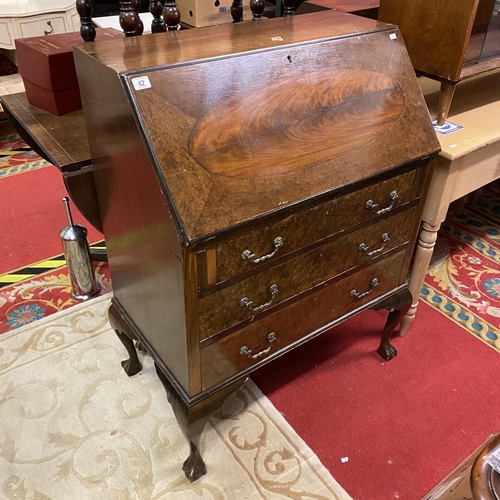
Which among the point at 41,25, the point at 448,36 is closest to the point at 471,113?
the point at 448,36

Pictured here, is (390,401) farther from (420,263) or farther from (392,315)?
(420,263)

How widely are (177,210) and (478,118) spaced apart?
3.89 feet

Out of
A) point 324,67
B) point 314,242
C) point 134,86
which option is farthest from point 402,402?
point 134,86

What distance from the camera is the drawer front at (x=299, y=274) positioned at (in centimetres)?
110

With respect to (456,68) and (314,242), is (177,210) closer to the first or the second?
(314,242)

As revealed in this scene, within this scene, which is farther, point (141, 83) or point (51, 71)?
point (51, 71)

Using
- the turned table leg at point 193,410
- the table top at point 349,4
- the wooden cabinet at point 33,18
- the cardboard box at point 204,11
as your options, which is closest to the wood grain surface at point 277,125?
the turned table leg at point 193,410

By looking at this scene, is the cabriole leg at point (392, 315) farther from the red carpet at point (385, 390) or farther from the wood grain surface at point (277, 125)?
the wood grain surface at point (277, 125)

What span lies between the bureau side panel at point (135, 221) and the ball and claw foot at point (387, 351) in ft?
2.74

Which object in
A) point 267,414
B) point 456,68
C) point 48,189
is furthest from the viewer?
point 48,189

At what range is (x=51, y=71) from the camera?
1560mm

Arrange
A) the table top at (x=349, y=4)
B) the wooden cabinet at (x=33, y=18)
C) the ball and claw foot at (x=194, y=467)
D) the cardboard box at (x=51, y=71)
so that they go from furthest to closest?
1. the wooden cabinet at (x=33, y=18)
2. the table top at (x=349, y=4)
3. the cardboard box at (x=51, y=71)
4. the ball and claw foot at (x=194, y=467)

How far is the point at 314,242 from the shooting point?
1192mm

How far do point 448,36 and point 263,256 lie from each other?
907 mm
